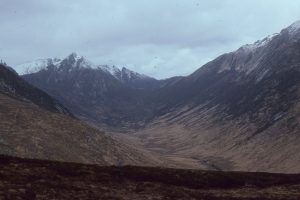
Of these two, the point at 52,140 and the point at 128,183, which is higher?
the point at 52,140

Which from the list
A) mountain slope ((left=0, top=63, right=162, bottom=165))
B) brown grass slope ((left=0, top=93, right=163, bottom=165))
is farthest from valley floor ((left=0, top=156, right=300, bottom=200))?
mountain slope ((left=0, top=63, right=162, bottom=165))

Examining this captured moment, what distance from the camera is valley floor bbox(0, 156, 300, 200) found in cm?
2991

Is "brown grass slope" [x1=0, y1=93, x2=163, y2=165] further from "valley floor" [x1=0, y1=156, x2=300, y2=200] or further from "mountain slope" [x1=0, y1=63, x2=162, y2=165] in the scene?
"valley floor" [x1=0, y1=156, x2=300, y2=200]

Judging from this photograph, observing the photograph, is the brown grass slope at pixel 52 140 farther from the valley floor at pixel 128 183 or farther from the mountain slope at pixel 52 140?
the valley floor at pixel 128 183

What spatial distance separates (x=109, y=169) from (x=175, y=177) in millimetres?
5017

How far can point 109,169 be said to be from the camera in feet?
129

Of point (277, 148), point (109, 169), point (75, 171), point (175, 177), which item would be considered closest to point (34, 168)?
point (75, 171)

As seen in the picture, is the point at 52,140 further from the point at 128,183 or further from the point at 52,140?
the point at 128,183

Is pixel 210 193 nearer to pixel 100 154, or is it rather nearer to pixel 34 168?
pixel 34 168

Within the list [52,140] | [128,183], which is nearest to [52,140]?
[52,140]

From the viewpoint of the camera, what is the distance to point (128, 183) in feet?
117

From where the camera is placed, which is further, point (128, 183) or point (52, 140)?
point (52, 140)

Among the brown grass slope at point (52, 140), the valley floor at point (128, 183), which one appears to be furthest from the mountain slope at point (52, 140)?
the valley floor at point (128, 183)

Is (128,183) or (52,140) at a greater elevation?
(52,140)
